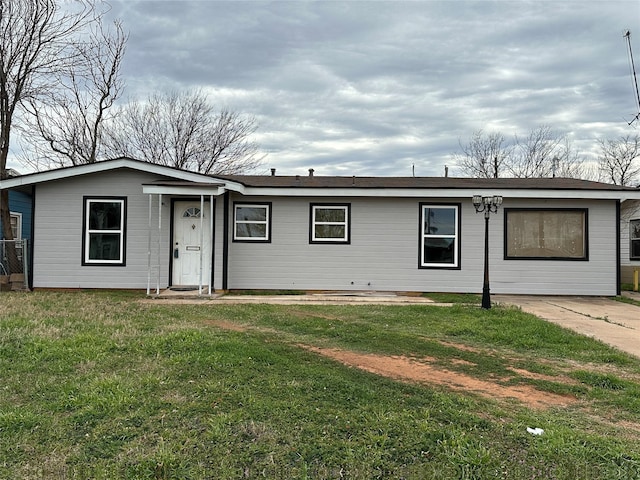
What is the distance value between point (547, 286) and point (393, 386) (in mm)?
8318

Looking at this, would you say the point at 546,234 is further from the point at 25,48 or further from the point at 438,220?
the point at 25,48

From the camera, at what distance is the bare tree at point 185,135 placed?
2228 centimetres

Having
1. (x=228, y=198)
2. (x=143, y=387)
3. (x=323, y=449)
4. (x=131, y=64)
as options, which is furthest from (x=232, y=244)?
(x=131, y=64)

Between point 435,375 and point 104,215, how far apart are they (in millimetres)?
8937

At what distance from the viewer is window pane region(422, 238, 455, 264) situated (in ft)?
34.9

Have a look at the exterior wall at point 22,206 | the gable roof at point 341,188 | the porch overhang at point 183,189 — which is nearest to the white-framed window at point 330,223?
the gable roof at point 341,188

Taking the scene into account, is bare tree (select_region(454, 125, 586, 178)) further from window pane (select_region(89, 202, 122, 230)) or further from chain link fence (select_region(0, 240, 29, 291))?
chain link fence (select_region(0, 240, 29, 291))

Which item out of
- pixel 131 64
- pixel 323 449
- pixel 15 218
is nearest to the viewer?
pixel 323 449

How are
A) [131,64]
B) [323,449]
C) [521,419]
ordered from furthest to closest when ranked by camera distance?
1. [131,64]
2. [521,419]
3. [323,449]

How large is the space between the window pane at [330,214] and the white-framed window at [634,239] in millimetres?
Result: 10999

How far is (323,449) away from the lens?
263 centimetres

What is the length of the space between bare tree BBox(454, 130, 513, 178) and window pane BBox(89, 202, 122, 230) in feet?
73.4

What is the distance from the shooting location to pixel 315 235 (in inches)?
424

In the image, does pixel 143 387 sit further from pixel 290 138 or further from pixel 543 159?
pixel 543 159
